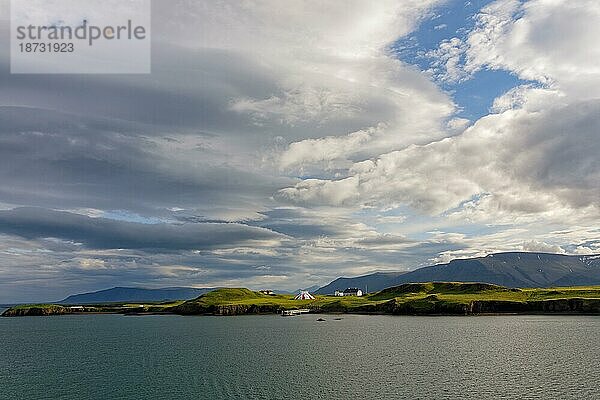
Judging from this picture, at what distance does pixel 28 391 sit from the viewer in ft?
266

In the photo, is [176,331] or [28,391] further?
[176,331]

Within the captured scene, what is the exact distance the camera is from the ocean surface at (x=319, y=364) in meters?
76.8

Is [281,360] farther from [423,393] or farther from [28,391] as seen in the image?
[28,391]

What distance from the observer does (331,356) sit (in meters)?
110

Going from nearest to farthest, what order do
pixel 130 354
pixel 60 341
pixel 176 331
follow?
pixel 130 354 < pixel 60 341 < pixel 176 331

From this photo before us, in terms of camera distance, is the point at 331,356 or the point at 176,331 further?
the point at 176,331

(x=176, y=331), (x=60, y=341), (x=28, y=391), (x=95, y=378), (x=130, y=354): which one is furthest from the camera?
(x=176, y=331)

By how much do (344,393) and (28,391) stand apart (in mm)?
52931

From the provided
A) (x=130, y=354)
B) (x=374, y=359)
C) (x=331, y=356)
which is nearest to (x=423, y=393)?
(x=374, y=359)

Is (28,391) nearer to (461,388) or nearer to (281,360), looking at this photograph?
(281,360)

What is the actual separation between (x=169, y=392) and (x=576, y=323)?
151568 millimetres

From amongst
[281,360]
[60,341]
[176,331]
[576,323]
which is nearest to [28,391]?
[281,360]

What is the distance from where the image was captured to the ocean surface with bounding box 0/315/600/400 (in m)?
76.8

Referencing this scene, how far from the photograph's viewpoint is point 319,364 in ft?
330
